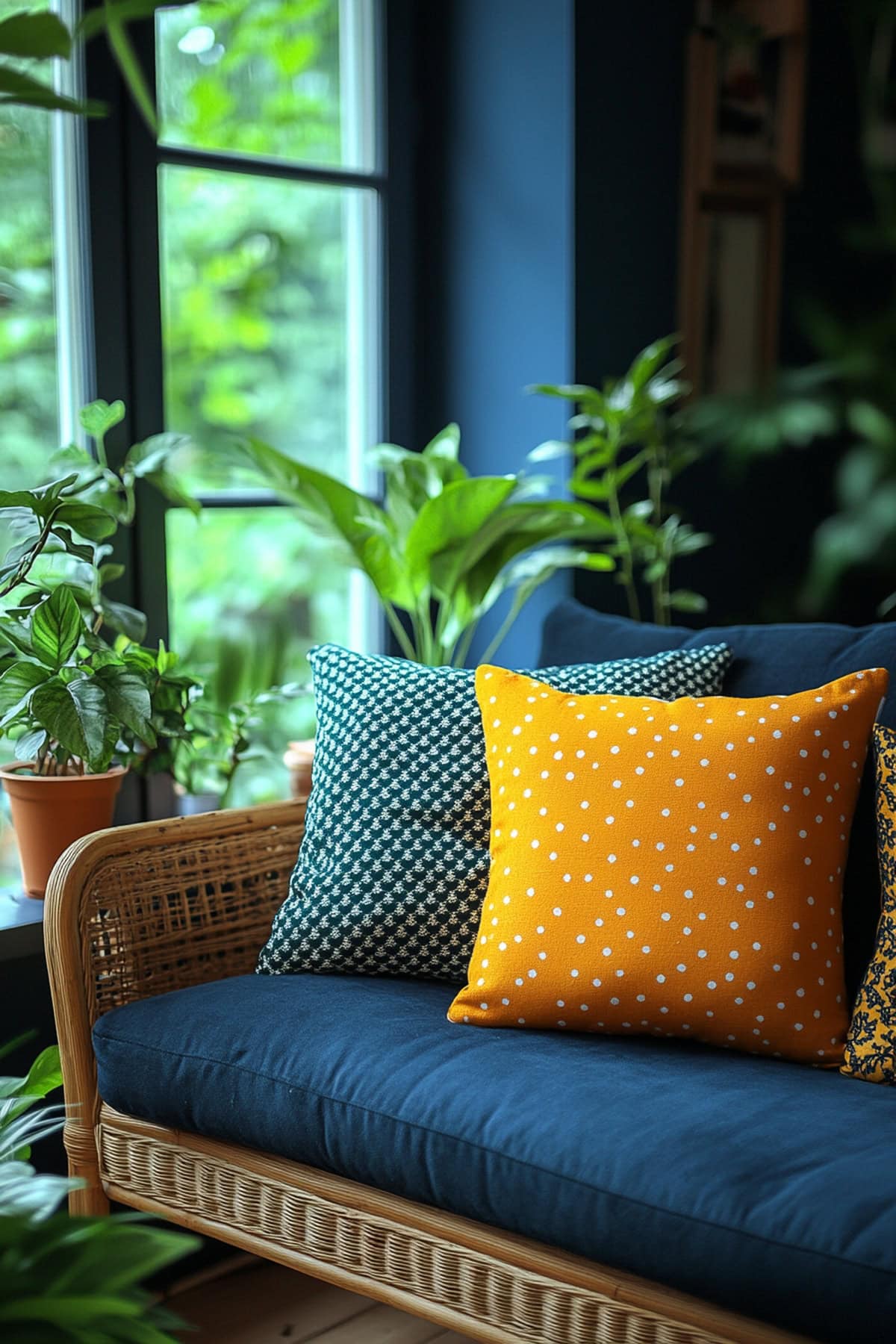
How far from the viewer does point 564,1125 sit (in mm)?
1243

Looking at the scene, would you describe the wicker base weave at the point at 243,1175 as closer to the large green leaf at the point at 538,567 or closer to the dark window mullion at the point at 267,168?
the large green leaf at the point at 538,567

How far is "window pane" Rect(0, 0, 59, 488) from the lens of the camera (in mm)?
2012

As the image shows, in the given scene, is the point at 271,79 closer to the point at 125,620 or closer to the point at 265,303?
the point at 265,303

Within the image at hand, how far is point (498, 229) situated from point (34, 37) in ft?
6.35

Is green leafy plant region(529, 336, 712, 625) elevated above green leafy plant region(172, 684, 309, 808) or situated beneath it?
elevated above

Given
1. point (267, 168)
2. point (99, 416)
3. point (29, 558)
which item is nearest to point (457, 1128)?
point (29, 558)

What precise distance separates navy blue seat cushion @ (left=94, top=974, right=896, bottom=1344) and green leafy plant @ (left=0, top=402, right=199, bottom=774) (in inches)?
13.4

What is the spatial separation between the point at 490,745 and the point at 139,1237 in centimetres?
103

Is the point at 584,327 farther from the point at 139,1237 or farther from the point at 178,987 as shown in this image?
the point at 139,1237

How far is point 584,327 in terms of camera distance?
2.38 meters

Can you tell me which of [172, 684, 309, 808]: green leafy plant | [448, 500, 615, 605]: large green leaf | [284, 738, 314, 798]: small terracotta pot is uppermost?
[448, 500, 615, 605]: large green leaf

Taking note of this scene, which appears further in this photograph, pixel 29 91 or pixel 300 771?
pixel 300 771

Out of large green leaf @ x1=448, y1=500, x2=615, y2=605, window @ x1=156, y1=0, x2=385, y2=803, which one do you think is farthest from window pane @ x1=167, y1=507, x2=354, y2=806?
large green leaf @ x1=448, y1=500, x2=615, y2=605

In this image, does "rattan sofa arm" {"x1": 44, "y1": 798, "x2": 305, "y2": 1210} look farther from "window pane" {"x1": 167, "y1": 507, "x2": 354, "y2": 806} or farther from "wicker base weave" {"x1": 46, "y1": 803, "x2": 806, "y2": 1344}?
"window pane" {"x1": 167, "y1": 507, "x2": 354, "y2": 806}
